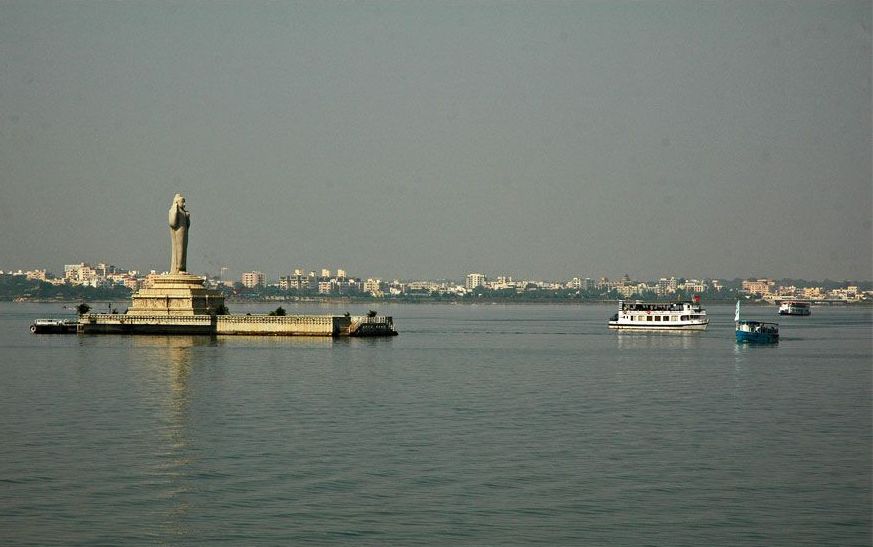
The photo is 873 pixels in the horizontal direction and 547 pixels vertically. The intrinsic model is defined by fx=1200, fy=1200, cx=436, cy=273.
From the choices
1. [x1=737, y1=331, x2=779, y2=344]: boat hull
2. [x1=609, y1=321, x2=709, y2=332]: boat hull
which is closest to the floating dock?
[x1=737, y1=331, x2=779, y2=344]: boat hull

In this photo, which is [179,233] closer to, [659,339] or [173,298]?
[173,298]

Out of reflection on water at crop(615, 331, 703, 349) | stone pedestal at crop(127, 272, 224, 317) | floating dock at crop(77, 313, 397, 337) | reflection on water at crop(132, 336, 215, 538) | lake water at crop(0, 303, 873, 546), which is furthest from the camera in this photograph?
stone pedestal at crop(127, 272, 224, 317)

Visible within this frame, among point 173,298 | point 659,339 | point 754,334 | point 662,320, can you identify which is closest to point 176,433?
point 173,298

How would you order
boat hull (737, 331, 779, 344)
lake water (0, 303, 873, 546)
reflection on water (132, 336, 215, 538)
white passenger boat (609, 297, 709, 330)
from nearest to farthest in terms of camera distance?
1. lake water (0, 303, 873, 546)
2. reflection on water (132, 336, 215, 538)
3. boat hull (737, 331, 779, 344)
4. white passenger boat (609, 297, 709, 330)

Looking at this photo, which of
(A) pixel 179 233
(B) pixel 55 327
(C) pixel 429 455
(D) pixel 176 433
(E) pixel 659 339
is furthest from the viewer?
(B) pixel 55 327

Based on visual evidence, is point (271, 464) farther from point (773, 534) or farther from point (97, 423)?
point (773, 534)

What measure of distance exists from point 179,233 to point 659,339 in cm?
4074

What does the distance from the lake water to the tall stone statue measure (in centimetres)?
2964

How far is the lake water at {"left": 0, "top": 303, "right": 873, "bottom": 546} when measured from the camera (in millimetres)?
23828

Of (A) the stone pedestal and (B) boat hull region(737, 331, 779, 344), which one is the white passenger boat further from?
(A) the stone pedestal

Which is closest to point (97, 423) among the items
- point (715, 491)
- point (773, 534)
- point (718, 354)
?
point (715, 491)

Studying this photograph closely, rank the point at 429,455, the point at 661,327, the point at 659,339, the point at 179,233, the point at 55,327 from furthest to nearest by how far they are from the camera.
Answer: the point at 661,327 → the point at 55,327 → the point at 659,339 → the point at 179,233 → the point at 429,455

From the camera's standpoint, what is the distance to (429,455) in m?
32.0

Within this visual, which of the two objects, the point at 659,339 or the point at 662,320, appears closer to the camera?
the point at 659,339
